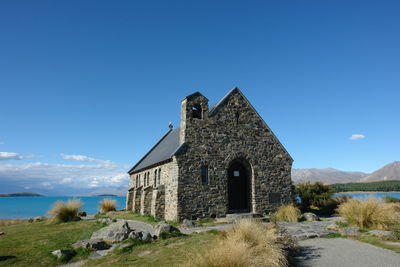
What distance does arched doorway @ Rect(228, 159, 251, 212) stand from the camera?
19.6m

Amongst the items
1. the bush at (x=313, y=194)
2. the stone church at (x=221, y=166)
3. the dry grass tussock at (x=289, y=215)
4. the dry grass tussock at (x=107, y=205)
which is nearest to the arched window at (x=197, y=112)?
the stone church at (x=221, y=166)

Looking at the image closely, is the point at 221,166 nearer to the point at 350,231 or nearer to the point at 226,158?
the point at 226,158

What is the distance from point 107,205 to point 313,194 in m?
20.3

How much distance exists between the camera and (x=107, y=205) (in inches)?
1096

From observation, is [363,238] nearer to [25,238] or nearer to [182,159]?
[182,159]

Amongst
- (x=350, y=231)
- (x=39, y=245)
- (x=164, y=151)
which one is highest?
(x=164, y=151)

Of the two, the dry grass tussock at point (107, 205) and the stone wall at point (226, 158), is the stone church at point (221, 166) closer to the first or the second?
the stone wall at point (226, 158)

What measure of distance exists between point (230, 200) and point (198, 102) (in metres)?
7.62

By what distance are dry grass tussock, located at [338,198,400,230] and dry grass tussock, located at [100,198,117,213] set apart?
2278cm

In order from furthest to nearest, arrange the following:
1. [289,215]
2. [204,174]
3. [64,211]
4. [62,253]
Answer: [64,211] < [204,174] < [289,215] < [62,253]

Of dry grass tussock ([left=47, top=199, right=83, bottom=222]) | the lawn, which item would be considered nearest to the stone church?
dry grass tussock ([left=47, top=199, right=83, bottom=222])

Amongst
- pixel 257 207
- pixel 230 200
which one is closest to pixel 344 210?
pixel 257 207

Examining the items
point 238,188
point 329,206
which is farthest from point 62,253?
point 329,206

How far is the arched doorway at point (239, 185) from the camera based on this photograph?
19.6 m
